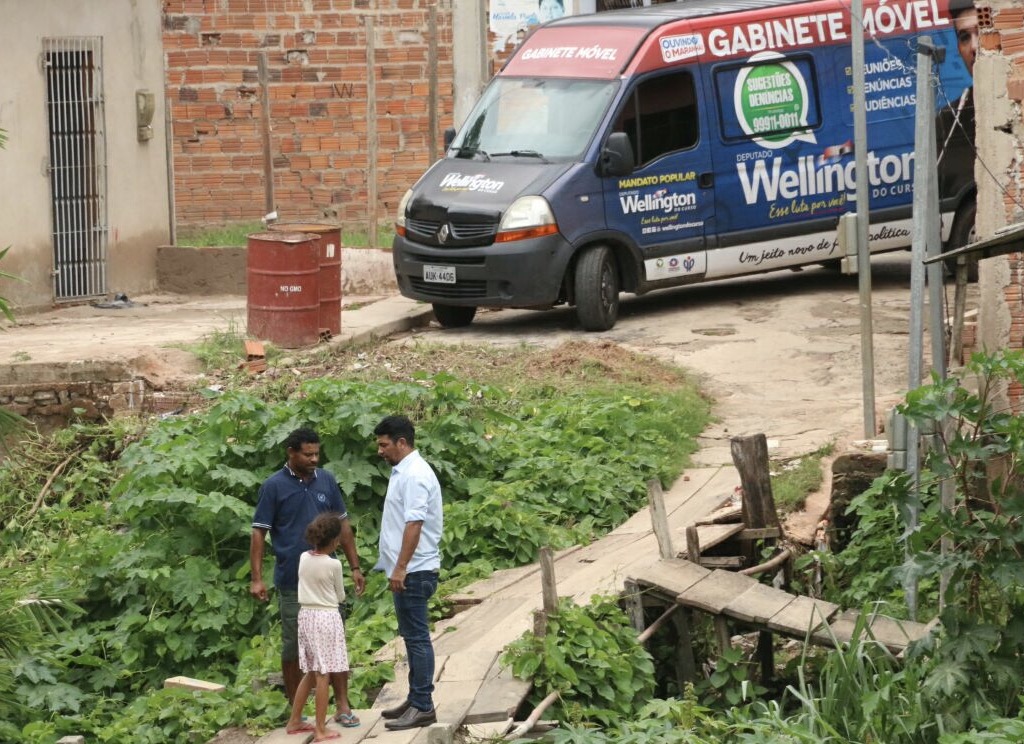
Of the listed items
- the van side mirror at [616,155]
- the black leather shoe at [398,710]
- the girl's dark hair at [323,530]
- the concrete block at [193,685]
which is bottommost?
the concrete block at [193,685]

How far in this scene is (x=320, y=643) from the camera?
311 inches

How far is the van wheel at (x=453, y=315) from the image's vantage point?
15742 millimetres

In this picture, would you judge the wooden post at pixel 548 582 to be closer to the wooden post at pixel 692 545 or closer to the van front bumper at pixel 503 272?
the wooden post at pixel 692 545

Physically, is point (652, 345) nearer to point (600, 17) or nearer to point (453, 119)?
point (600, 17)

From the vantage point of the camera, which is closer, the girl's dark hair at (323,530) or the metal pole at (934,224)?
the girl's dark hair at (323,530)

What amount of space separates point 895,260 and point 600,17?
4264 millimetres

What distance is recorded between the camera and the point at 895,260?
1806 centimetres

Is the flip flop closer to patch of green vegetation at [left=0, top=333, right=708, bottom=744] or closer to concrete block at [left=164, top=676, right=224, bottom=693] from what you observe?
patch of green vegetation at [left=0, top=333, right=708, bottom=744]

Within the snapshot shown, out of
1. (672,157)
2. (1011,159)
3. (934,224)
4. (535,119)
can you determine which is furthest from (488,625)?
(535,119)

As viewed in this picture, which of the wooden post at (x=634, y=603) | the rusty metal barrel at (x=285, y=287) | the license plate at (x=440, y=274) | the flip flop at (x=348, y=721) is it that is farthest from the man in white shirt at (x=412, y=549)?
the license plate at (x=440, y=274)

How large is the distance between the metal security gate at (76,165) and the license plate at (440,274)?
418 centimetres

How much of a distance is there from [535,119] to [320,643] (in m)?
8.42

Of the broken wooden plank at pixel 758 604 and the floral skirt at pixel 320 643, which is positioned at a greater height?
the floral skirt at pixel 320 643

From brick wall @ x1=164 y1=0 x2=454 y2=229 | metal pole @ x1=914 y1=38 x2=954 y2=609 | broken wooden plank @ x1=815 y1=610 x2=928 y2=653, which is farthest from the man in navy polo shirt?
brick wall @ x1=164 y1=0 x2=454 y2=229
